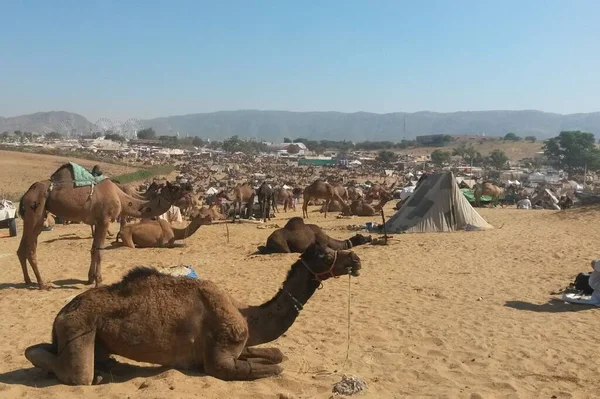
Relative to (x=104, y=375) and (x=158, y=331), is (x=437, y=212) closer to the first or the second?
(x=158, y=331)

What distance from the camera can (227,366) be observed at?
556cm

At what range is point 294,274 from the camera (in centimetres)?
616

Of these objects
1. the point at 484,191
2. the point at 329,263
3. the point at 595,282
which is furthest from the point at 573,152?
the point at 329,263

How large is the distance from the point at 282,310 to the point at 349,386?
3.40 feet

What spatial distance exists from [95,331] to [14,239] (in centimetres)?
1525

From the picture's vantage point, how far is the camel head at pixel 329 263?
6020mm

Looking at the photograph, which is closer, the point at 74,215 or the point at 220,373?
the point at 220,373

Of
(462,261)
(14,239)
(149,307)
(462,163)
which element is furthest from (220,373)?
(462,163)

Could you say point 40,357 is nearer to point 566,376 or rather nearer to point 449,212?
point 566,376

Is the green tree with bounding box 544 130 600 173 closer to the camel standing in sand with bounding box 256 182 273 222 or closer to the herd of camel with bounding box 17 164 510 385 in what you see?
the camel standing in sand with bounding box 256 182 273 222

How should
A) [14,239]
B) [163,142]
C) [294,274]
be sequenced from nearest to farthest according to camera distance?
[294,274] < [14,239] < [163,142]

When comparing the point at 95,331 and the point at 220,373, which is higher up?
the point at 95,331

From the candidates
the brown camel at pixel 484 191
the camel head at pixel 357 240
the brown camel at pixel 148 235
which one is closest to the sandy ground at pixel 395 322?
the camel head at pixel 357 240

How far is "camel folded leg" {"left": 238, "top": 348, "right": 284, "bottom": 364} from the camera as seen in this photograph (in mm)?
5953
